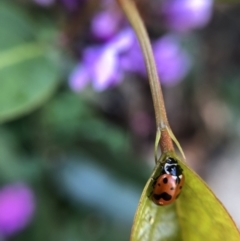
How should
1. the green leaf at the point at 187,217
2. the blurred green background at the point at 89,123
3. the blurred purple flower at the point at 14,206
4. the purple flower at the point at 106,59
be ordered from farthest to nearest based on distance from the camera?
the blurred purple flower at the point at 14,206
the blurred green background at the point at 89,123
the purple flower at the point at 106,59
the green leaf at the point at 187,217

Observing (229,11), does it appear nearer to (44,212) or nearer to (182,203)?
(44,212)

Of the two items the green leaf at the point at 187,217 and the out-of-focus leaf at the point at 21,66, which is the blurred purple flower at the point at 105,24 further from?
the green leaf at the point at 187,217

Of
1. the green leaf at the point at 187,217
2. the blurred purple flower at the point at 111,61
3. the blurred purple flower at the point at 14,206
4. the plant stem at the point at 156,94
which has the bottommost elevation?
the blurred purple flower at the point at 14,206

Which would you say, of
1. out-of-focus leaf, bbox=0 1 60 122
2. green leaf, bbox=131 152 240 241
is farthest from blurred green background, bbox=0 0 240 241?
green leaf, bbox=131 152 240 241

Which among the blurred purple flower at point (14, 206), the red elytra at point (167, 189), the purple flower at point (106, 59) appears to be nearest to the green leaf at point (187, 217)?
the red elytra at point (167, 189)

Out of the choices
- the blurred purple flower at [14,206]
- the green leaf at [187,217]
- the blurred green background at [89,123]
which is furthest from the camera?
the blurred purple flower at [14,206]

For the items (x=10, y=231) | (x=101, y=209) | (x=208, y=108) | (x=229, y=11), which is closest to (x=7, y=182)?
(x=10, y=231)

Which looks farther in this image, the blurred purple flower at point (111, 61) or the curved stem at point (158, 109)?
the blurred purple flower at point (111, 61)

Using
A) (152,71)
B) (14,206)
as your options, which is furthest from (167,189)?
(14,206)
